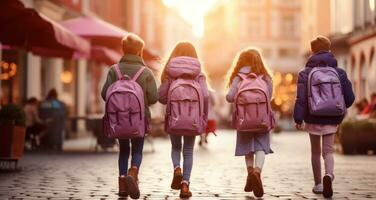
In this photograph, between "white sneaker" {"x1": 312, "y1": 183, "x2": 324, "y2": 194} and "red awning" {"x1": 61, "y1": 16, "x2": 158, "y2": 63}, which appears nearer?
"white sneaker" {"x1": 312, "y1": 183, "x2": 324, "y2": 194}

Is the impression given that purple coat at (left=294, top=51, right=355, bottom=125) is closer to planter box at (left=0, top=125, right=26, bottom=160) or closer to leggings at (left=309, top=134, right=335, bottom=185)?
leggings at (left=309, top=134, right=335, bottom=185)

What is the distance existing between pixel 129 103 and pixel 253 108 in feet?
4.57

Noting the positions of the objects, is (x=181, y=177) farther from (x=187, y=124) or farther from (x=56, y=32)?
(x=56, y=32)

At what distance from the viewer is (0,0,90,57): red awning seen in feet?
44.7

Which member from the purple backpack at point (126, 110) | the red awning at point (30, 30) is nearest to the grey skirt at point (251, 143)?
the purple backpack at point (126, 110)

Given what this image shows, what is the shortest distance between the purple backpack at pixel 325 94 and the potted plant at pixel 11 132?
18.3ft

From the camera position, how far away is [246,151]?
31.4ft

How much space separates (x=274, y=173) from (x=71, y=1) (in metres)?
17.3

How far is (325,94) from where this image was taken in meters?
9.35

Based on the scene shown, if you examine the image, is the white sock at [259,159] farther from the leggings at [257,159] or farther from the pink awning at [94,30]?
the pink awning at [94,30]

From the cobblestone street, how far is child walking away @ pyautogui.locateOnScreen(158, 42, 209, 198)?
40 centimetres

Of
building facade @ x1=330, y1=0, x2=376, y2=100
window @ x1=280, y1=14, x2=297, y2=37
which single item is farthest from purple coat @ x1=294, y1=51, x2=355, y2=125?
window @ x1=280, y1=14, x2=297, y2=37

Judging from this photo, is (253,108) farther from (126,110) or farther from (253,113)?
(126,110)

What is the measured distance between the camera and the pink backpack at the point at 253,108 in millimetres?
9328
